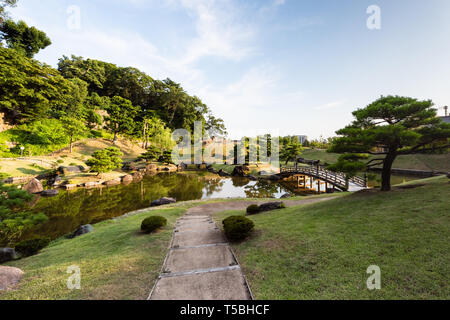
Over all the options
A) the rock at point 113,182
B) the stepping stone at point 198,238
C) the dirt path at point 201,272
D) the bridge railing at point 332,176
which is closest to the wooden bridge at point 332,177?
the bridge railing at point 332,176

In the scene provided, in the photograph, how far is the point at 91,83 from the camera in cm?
3988

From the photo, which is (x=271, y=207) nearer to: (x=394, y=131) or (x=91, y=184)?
(x=394, y=131)

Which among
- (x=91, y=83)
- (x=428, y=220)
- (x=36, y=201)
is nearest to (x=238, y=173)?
(x=36, y=201)

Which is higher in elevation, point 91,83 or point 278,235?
point 91,83

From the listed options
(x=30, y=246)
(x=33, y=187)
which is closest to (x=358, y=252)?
(x=30, y=246)

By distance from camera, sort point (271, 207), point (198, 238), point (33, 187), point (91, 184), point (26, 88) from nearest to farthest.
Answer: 1. point (198, 238)
2. point (271, 207)
3. point (33, 187)
4. point (91, 184)
5. point (26, 88)

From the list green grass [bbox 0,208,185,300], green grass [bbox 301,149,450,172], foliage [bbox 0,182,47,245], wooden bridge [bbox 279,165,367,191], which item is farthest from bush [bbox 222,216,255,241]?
green grass [bbox 301,149,450,172]

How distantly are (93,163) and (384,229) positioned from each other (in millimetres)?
24046

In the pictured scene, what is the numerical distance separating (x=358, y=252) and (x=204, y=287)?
3.18 metres

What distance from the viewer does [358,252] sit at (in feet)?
11.6

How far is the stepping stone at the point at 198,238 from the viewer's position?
5.32 m

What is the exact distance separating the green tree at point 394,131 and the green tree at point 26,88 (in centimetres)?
3370

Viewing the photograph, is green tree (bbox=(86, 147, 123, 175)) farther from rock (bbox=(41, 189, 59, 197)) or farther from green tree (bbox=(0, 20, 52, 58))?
green tree (bbox=(0, 20, 52, 58))
